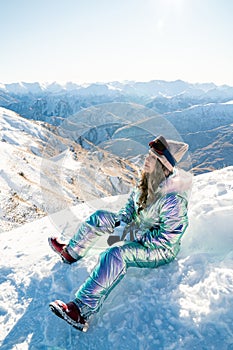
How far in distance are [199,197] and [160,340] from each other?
3668 mm

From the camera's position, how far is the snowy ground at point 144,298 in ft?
11.6

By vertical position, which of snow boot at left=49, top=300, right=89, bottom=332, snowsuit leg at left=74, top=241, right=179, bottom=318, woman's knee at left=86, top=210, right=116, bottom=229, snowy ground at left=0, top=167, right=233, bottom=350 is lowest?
snowy ground at left=0, top=167, right=233, bottom=350

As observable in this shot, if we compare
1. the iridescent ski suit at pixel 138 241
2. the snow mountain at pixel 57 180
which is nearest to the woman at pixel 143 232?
the iridescent ski suit at pixel 138 241

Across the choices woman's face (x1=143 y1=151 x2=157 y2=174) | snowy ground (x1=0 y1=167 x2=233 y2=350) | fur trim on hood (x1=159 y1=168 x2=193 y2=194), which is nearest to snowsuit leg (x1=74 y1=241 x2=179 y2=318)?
snowy ground (x1=0 y1=167 x2=233 y2=350)

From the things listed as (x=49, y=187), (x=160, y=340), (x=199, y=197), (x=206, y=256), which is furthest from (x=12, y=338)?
(x=49, y=187)

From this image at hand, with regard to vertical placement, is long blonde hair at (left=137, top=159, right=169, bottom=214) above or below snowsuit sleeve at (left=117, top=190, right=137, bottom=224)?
above

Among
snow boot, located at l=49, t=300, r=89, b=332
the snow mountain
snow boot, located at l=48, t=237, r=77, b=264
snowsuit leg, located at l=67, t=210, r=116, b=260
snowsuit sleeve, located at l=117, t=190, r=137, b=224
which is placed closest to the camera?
snow boot, located at l=49, t=300, r=89, b=332

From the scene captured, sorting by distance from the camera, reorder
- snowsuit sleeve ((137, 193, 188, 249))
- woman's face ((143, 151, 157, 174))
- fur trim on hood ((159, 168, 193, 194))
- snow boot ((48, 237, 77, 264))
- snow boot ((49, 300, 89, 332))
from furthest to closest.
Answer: snow boot ((48, 237, 77, 264)) → woman's face ((143, 151, 157, 174)) → fur trim on hood ((159, 168, 193, 194)) → snowsuit sleeve ((137, 193, 188, 249)) → snow boot ((49, 300, 89, 332))

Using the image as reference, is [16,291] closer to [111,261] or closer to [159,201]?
[111,261]

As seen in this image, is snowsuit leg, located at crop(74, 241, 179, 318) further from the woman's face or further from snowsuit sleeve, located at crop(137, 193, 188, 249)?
the woman's face

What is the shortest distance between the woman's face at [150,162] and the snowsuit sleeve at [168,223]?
534 millimetres

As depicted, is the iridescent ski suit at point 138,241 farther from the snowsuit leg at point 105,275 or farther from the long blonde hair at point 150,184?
the long blonde hair at point 150,184

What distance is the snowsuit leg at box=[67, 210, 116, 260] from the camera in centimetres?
455

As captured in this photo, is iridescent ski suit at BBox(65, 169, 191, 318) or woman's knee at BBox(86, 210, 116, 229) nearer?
iridescent ski suit at BBox(65, 169, 191, 318)
